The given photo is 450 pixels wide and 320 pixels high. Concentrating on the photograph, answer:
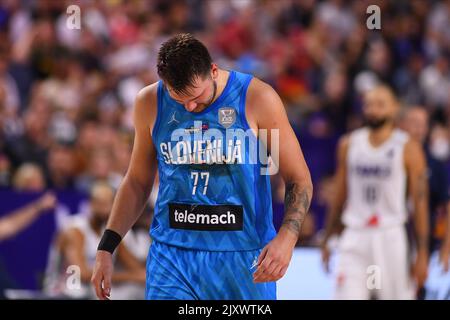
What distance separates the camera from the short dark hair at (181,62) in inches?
194

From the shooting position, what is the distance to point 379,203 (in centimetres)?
923

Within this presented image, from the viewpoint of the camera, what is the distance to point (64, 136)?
1156 centimetres

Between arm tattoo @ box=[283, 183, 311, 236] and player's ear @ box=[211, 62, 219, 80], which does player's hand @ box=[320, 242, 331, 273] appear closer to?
arm tattoo @ box=[283, 183, 311, 236]

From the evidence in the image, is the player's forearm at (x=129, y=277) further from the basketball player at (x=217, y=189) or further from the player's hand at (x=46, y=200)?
the basketball player at (x=217, y=189)

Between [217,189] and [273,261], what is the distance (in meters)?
0.60

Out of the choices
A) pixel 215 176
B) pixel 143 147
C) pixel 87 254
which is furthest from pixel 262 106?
pixel 87 254

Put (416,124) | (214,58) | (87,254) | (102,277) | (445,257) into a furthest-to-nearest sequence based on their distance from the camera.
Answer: (214,58) → (416,124) → (87,254) → (445,257) → (102,277)

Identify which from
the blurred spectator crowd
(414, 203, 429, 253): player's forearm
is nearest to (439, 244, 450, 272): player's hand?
(414, 203, 429, 253): player's forearm

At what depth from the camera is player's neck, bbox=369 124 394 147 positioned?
930cm

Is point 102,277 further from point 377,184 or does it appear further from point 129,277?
point 377,184
